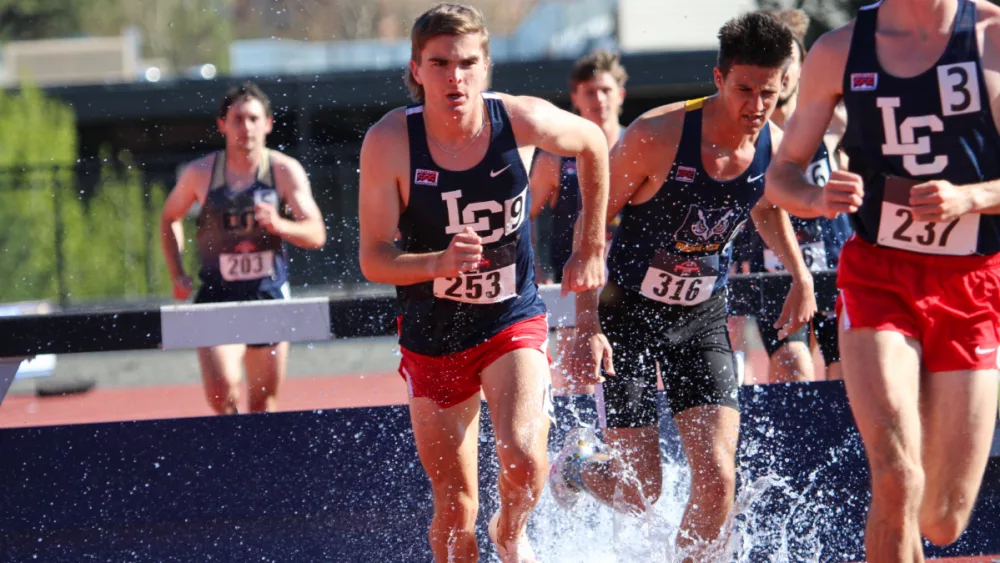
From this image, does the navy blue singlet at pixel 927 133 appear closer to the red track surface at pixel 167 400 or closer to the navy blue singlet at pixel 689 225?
the navy blue singlet at pixel 689 225

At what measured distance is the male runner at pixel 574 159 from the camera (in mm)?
6426

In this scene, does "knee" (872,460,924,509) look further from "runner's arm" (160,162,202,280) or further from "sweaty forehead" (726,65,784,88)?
"runner's arm" (160,162,202,280)

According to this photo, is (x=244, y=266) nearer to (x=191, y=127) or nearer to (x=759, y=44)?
(x=759, y=44)

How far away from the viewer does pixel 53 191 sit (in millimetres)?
16031

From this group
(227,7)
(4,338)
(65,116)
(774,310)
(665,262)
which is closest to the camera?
(665,262)

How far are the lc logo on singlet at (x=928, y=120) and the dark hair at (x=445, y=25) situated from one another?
4.50 ft

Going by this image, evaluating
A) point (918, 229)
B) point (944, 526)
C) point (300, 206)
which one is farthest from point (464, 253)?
Answer: point (300, 206)

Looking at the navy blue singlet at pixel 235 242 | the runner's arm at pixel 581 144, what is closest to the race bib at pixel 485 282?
the runner's arm at pixel 581 144

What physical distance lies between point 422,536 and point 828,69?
2807 millimetres

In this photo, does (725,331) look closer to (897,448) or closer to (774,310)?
(774,310)

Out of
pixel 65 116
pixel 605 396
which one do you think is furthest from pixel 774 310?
pixel 65 116

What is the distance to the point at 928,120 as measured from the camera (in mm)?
3613

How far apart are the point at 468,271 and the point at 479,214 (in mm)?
259

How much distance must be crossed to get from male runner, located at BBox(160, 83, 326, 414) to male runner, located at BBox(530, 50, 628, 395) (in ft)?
4.29
